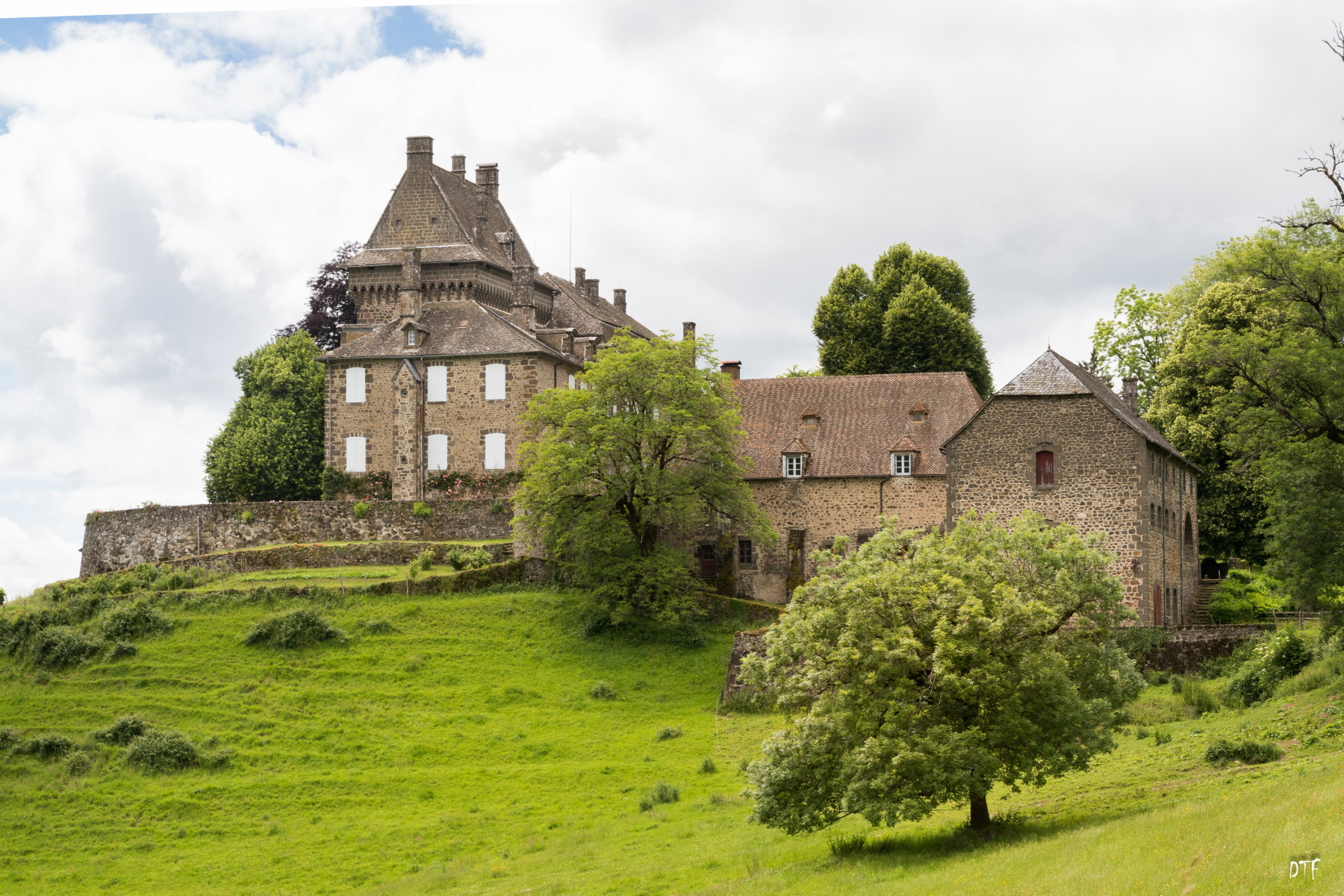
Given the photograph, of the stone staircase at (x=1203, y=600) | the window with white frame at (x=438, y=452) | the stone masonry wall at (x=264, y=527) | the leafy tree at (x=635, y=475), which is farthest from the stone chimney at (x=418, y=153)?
the stone staircase at (x=1203, y=600)

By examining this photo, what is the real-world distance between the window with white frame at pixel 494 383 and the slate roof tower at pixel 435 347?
0.04 metres

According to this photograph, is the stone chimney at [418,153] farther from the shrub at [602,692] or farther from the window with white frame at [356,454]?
the shrub at [602,692]

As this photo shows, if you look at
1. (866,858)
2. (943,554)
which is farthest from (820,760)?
(943,554)

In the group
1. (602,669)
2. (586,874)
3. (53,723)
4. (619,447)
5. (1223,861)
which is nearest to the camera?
(1223,861)

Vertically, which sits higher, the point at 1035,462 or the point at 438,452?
the point at 438,452

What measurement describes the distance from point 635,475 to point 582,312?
1983 centimetres

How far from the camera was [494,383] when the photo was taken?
52500 mm

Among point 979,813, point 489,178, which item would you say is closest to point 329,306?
point 489,178

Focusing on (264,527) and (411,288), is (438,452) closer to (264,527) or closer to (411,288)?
(264,527)

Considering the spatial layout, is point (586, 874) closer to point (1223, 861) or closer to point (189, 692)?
point (1223, 861)

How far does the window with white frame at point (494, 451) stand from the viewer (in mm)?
52188

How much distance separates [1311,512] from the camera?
110ft

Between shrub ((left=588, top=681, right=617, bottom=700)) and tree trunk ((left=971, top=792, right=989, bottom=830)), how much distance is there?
1631 cm

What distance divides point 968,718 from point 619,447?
71.9 feet
